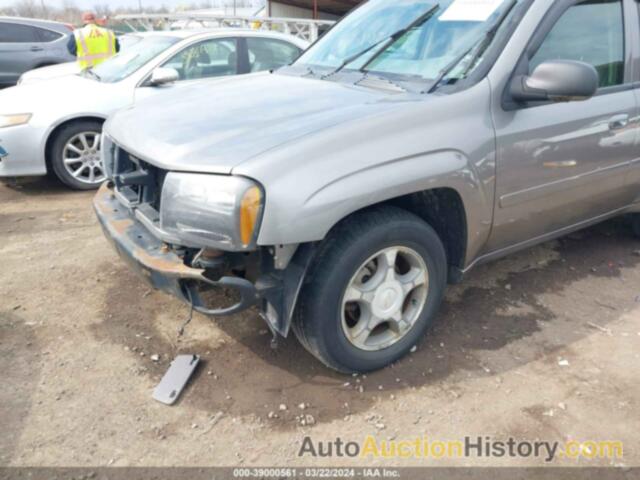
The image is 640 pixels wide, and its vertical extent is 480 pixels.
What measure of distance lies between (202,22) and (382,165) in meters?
12.8

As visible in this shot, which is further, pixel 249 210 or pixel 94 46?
pixel 94 46

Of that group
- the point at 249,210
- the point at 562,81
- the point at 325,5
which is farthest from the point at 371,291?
the point at 325,5

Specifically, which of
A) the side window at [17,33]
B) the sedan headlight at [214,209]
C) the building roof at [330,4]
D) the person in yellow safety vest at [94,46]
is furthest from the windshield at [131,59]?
the building roof at [330,4]

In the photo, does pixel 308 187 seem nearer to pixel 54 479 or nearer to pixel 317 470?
pixel 317 470

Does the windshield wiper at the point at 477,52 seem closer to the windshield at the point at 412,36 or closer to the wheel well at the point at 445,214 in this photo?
the windshield at the point at 412,36

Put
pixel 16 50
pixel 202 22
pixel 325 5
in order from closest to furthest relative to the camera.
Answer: pixel 16 50, pixel 202 22, pixel 325 5

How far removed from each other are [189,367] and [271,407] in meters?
0.50

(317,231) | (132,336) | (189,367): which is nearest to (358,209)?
(317,231)

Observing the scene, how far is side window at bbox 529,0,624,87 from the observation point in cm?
286

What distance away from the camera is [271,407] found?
8.09ft

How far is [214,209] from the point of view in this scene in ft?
6.85

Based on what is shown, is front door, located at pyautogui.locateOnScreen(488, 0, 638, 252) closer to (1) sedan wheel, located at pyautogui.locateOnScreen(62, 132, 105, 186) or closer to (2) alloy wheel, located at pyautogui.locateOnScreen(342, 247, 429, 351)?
(2) alloy wheel, located at pyautogui.locateOnScreen(342, 247, 429, 351)

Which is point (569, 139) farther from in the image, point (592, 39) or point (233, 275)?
point (233, 275)

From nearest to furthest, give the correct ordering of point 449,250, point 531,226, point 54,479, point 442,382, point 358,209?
point 54,479 < point 358,209 < point 442,382 < point 449,250 < point 531,226
